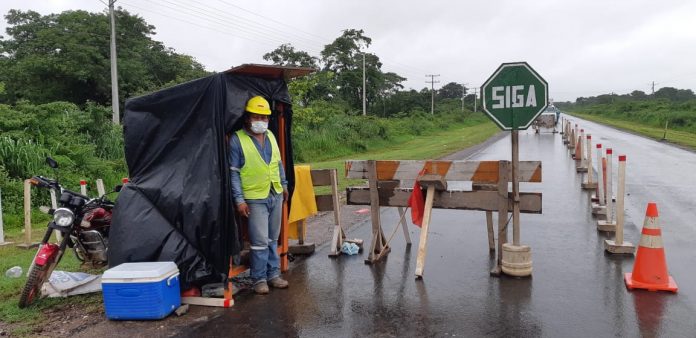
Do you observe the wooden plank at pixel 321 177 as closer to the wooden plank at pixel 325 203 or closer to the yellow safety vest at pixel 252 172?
the wooden plank at pixel 325 203

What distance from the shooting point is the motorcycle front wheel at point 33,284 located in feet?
17.3

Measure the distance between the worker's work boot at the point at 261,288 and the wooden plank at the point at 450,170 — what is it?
213cm

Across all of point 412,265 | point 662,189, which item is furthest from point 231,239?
point 662,189

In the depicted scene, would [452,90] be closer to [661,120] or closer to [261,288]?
[661,120]

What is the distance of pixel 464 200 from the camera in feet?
21.8

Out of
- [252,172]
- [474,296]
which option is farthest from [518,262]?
[252,172]

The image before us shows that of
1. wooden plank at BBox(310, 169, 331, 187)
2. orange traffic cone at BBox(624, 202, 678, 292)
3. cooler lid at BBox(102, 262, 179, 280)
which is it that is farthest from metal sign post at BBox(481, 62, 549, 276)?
cooler lid at BBox(102, 262, 179, 280)

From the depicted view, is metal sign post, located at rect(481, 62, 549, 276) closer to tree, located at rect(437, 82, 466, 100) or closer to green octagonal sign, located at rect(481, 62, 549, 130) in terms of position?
green octagonal sign, located at rect(481, 62, 549, 130)

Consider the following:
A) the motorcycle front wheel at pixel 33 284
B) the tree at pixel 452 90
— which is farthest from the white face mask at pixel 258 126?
the tree at pixel 452 90

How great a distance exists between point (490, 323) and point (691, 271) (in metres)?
3.00

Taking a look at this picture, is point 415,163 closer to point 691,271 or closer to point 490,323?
point 490,323

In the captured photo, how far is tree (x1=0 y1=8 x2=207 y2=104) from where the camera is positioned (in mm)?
39094

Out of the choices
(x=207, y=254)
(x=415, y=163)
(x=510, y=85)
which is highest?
(x=510, y=85)

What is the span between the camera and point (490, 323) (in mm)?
4695
